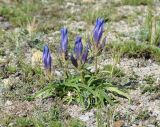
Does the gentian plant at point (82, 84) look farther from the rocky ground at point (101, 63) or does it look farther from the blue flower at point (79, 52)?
the rocky ground at point (101, 63)

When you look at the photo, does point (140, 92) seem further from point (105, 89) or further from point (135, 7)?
point (135, 7)

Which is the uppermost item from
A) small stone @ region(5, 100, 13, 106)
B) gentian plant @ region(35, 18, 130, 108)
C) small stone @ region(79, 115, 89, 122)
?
gentian plant @ region(35, 18, 130, 108)

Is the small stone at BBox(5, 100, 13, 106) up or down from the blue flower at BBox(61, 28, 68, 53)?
down

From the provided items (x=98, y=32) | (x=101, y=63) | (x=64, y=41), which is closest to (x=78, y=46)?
(x=64, y=41)

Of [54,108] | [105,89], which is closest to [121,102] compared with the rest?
[105,89]

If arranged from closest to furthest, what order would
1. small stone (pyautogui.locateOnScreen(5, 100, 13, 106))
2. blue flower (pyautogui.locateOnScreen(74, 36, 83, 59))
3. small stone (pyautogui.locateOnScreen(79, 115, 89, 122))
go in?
blue flower (pyautogui.locateOnScreen(74, 36, 83, 59))
small stone (pyautogui.locateOnScreen(79, 115, 89, 122))
small stone (pyautogui.locateOnScreen(5, 100, 13, 106))

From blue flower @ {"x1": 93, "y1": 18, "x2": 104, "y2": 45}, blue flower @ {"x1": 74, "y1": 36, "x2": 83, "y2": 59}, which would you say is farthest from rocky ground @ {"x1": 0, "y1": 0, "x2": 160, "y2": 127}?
blue flower @ {"x1": 93, "y1": 18, "x2": 104, "y2": 45}

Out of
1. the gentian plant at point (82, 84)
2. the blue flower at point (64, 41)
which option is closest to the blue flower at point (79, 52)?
the gentian plant at point (82, 84)

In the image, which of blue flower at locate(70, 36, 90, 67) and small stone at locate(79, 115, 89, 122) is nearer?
blue flower at locate(70, 36, 90, 67)

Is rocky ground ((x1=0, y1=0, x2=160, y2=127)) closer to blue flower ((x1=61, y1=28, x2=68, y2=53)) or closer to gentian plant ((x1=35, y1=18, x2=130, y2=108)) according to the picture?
gentian plant ((x1=35, y1=18, x2=130, y2=108))
